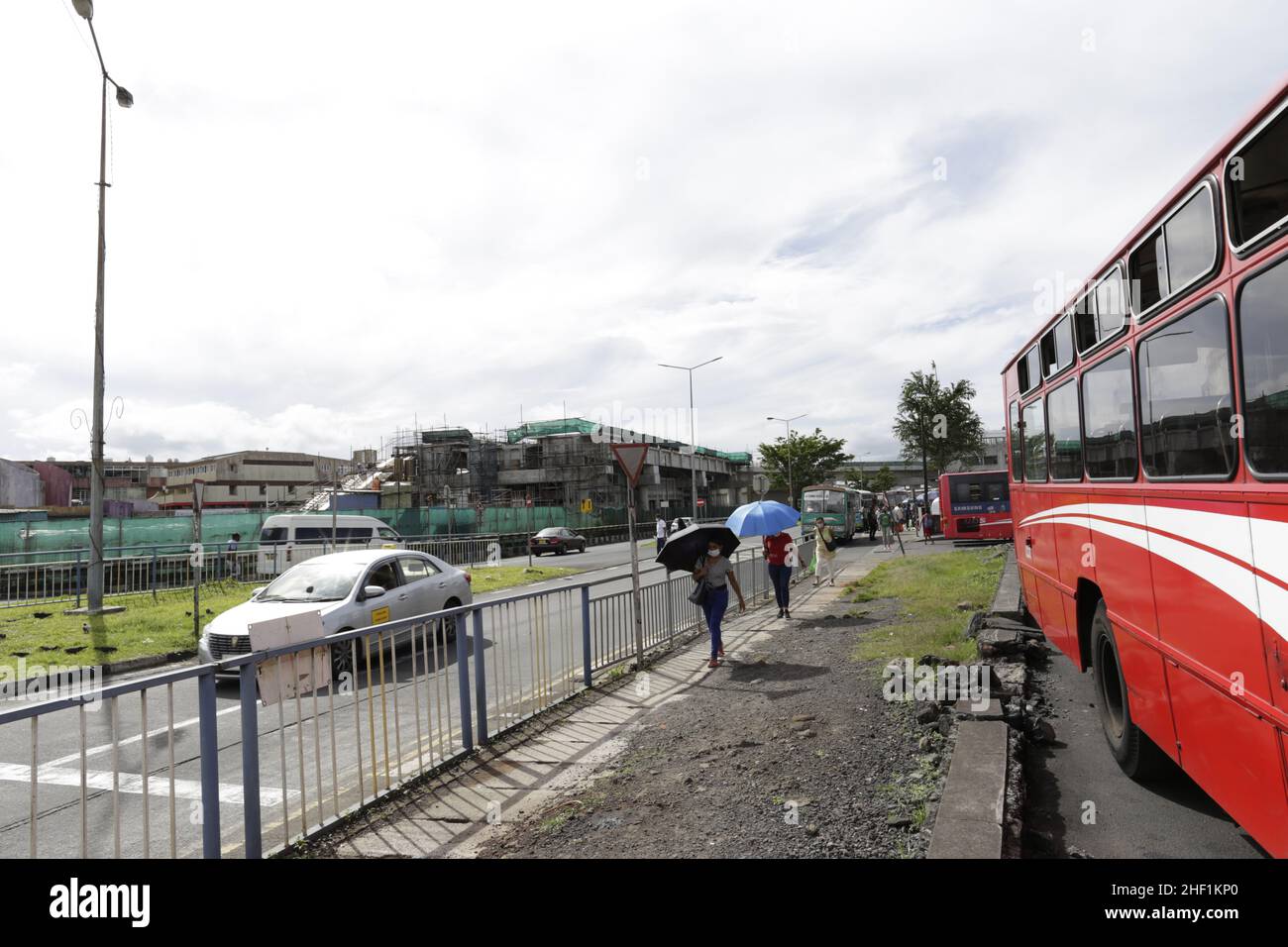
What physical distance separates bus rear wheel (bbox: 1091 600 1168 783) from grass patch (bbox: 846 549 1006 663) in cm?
264

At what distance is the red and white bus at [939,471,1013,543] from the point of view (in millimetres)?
30172

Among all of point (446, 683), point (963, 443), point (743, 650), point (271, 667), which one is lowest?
point (743, 650)

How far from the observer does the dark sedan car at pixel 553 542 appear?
3883 centimetres

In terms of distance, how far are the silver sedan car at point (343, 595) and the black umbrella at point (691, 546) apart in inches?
143

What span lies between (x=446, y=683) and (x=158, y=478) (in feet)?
362

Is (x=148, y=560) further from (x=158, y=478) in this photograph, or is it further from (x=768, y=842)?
(x=158, y=478)

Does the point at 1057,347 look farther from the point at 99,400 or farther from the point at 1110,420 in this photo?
the point at 99,400

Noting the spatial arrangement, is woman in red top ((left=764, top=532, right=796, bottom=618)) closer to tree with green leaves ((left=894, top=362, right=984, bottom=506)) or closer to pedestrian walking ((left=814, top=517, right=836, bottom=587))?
pedestrian walking ((left=814, top=517, right=836, bottom=587))

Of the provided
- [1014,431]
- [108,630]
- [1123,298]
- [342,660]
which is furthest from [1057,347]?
[108,630]

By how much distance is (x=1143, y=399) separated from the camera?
462 cm

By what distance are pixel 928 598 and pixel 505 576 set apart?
13.6 metres

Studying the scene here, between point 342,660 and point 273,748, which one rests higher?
point 342,660
